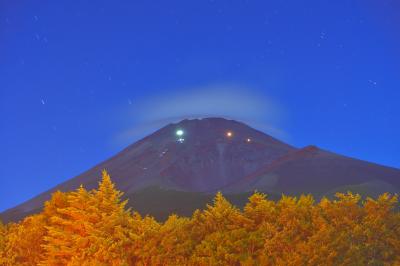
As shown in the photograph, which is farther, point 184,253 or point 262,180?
point 262,180

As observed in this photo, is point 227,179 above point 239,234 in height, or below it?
above

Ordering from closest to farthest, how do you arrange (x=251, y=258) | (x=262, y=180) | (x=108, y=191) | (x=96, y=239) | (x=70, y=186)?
(x=251, y=258) → (x=96, y=239) → (x=108, y=191) → (x=262, y=180) → (x=70, y=186)

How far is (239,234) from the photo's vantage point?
685 inches

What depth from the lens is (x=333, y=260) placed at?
15.3 m

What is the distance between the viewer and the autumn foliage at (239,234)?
1555cm

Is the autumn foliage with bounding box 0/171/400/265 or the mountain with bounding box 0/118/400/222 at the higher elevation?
the mountain with bounding box 0/118/400/222

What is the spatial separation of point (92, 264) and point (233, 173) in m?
176

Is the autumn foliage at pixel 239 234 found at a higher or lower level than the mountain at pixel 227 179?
lower

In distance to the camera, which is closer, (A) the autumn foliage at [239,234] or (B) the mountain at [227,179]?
(A) the autumn foliage at [239,234]

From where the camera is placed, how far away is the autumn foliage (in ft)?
51.0

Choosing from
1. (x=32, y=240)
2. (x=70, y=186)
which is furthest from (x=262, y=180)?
(x=32, y=240)

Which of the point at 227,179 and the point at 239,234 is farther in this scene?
the point at 227,179

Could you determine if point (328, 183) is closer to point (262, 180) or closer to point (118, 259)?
point (262, 180)

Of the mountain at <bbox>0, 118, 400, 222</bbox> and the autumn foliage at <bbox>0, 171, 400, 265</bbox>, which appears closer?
the autumn foliage at <bbox>0, 171, 400, 265</bbox>
